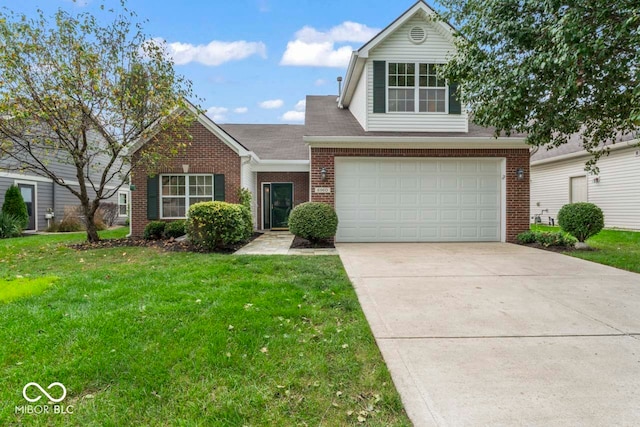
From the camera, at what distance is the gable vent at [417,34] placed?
10.7m

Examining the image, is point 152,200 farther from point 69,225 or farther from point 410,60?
point 410,60

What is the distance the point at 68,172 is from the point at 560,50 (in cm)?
2044

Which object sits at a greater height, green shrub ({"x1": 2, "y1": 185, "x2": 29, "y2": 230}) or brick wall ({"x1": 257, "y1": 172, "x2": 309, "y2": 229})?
brick wall ({"x1": 257, "y1": 172, "x2": 309, "y2": 229})

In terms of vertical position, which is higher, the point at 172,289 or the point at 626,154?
the point at 626,154

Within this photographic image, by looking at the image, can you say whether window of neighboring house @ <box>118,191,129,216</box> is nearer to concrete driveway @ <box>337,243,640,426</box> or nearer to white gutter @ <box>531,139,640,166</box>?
concrete driveway @ <box>337,243,640,426</box>

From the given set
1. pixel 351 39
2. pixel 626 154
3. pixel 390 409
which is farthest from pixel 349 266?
pixel 351 39

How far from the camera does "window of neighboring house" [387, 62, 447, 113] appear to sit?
35.1 ft

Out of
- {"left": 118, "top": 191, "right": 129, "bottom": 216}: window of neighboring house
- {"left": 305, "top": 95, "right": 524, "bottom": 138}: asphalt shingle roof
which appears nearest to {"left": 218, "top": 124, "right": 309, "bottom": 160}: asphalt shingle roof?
{"left": 305, "top": 95, "right": 524, "bottom": 138}: asphalt shingle roof

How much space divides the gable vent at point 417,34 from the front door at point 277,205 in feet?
23.8

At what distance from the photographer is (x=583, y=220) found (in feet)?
28.5

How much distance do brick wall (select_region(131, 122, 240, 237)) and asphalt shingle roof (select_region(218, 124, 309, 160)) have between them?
2237 mm

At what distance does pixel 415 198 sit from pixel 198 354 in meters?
8.56

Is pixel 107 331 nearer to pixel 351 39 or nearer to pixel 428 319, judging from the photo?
pixel 428 319

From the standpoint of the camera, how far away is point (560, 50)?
15.1ft
